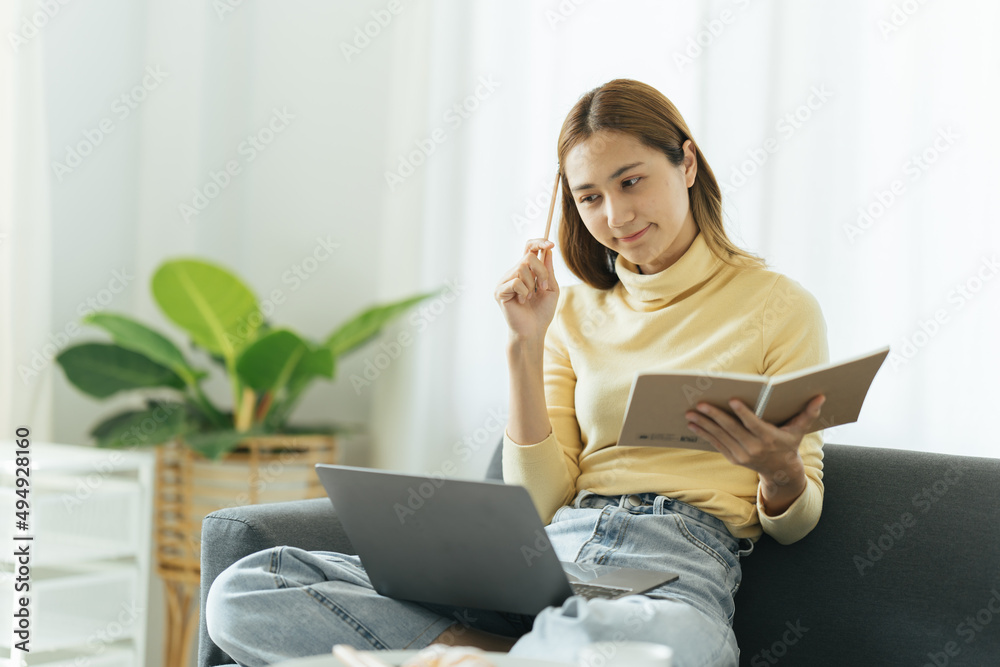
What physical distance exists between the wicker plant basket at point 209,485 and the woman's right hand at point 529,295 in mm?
1018

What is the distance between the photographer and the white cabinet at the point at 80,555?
71.8 inches

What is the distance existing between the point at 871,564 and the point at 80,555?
157 centimetres

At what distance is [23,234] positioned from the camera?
2.35 metres

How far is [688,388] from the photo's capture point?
3.34 ft

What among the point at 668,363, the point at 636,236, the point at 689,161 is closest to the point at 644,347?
the point at 668,363

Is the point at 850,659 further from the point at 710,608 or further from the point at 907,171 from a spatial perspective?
the point at 907,171

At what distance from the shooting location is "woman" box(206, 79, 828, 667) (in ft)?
3.51

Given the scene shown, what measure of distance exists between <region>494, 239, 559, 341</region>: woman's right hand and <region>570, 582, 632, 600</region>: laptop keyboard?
500 millimetres

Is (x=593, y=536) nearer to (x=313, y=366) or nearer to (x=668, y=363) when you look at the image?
(x=668, y=363)

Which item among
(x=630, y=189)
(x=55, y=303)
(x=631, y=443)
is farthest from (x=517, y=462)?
(x=55, y=303)

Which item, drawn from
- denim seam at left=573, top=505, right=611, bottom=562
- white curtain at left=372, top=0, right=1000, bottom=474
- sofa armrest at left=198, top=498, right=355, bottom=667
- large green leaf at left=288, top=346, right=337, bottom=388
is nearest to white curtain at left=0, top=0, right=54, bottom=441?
large green leaf at left=288, top=346, right=337, bottom=388

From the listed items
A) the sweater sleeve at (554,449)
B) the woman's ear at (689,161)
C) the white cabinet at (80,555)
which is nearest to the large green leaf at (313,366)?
the white cabinet at (80,555)

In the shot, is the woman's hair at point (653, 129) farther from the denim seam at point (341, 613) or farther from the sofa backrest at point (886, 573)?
the denim seam at point (341, 613)

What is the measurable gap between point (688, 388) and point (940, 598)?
1.70 feet
